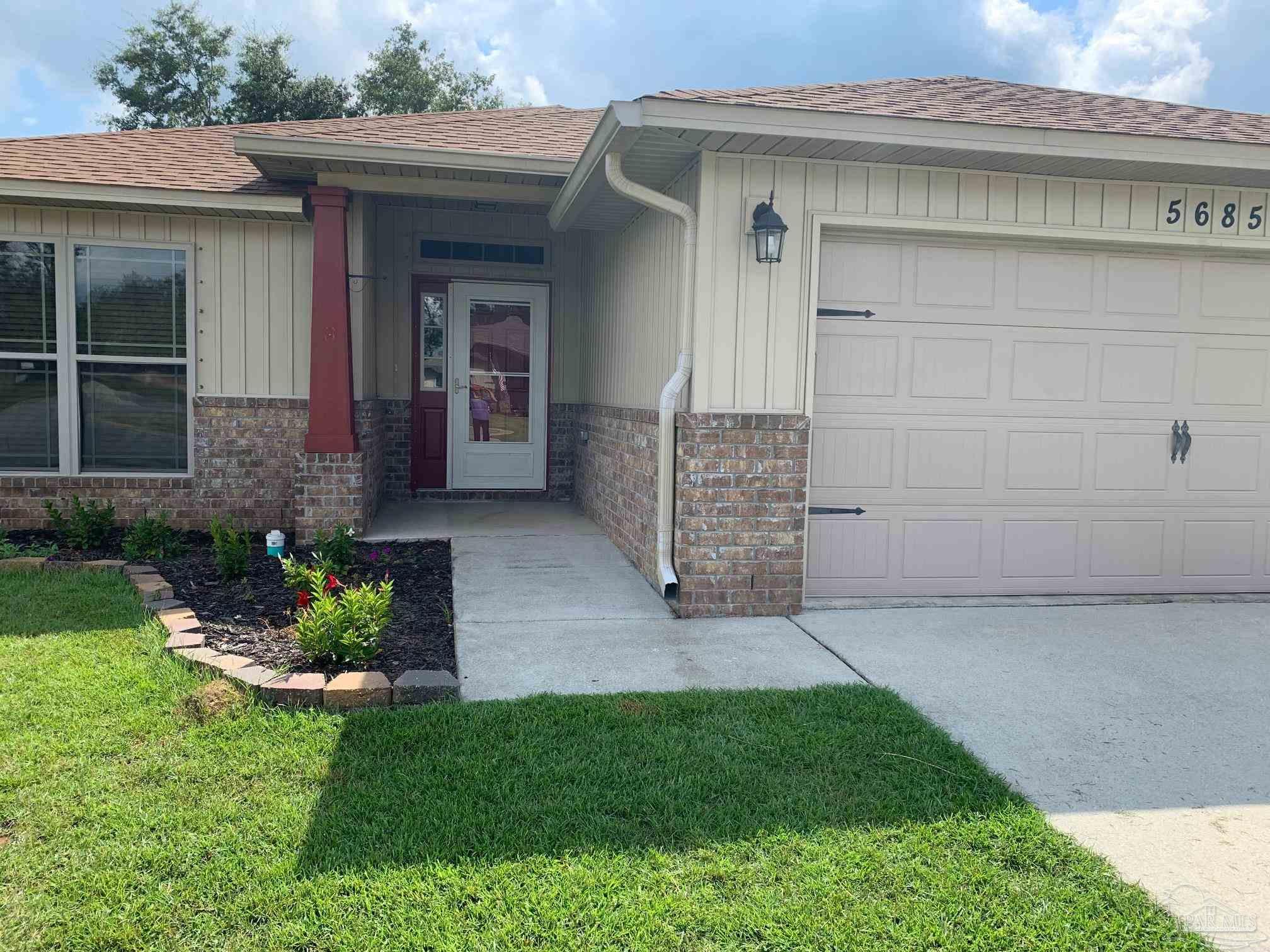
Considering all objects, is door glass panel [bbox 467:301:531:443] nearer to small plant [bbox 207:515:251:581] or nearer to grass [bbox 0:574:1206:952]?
small plant [bbox 207:515:251:581]

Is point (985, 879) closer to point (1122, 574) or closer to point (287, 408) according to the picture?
point (1122, 574)

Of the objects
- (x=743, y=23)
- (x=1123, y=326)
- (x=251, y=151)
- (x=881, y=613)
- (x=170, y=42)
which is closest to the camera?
(x=881, y=613)

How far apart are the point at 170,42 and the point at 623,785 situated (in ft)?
84.8

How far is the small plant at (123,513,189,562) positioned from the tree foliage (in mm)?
17038

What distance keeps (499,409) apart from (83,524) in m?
3.86

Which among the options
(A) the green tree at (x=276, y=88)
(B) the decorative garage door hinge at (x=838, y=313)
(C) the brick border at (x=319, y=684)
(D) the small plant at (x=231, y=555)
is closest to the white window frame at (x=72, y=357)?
(D) the small plant at (x=231, y=555)

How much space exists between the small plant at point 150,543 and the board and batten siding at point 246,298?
134 centimetres

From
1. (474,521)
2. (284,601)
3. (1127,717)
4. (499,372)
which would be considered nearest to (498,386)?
(499,372)

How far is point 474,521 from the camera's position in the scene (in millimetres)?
8031

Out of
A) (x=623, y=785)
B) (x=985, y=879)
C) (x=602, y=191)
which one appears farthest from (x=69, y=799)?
(x=602, y=191)

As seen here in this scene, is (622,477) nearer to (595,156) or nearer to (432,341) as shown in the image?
(595,156)

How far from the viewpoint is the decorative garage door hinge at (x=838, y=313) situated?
18.4 ft

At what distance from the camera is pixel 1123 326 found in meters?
6.00

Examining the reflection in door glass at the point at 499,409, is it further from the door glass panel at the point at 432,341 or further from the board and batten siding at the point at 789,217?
the board and batten siding at the point at 789,217
